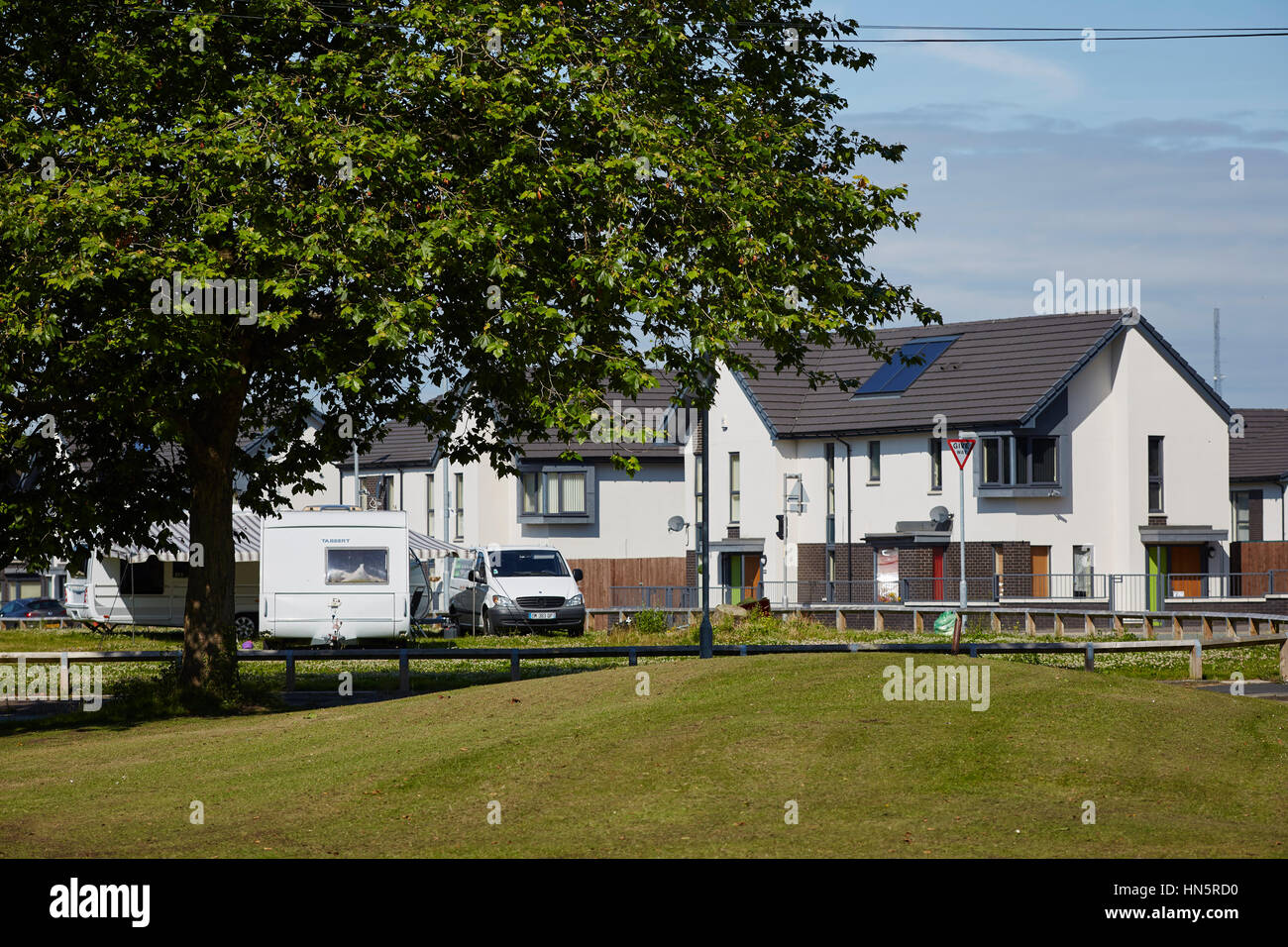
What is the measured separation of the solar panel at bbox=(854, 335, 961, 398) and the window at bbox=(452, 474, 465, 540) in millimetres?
19587

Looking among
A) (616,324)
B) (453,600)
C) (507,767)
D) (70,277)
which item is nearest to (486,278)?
(616,324)

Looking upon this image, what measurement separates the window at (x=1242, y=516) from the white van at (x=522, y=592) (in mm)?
40491

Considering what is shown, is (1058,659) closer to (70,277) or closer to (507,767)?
(507,767)

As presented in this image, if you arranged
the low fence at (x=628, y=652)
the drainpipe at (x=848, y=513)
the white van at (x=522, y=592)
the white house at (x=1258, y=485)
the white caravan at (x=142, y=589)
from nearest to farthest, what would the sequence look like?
1. the low fence at (x=628, y=652)
2. the white van at (x=522, y=592)
3. the white caravan at (x=142, y=589)
4. the drainpipe at (x=848, y=513)
5. the white house at (x=1258, y=485)

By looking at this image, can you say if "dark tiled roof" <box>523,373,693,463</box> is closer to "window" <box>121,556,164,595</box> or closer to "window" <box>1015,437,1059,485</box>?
"window" <box>1015,437,1059,485</box>

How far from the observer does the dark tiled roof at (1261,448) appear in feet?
235

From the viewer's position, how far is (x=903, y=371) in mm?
56438

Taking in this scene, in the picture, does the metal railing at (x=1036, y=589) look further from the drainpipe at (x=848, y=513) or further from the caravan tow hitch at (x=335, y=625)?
the caravan tow hitch at (x=335, y=625)

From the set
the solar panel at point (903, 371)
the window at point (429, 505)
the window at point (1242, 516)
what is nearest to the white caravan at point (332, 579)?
the solar panel at point (903, 371)

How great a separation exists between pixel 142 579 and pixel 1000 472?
27.7 m

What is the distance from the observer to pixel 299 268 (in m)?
18.4

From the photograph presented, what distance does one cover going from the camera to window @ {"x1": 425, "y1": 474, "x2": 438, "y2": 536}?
2827 inches

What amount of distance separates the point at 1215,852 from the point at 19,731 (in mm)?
16086
